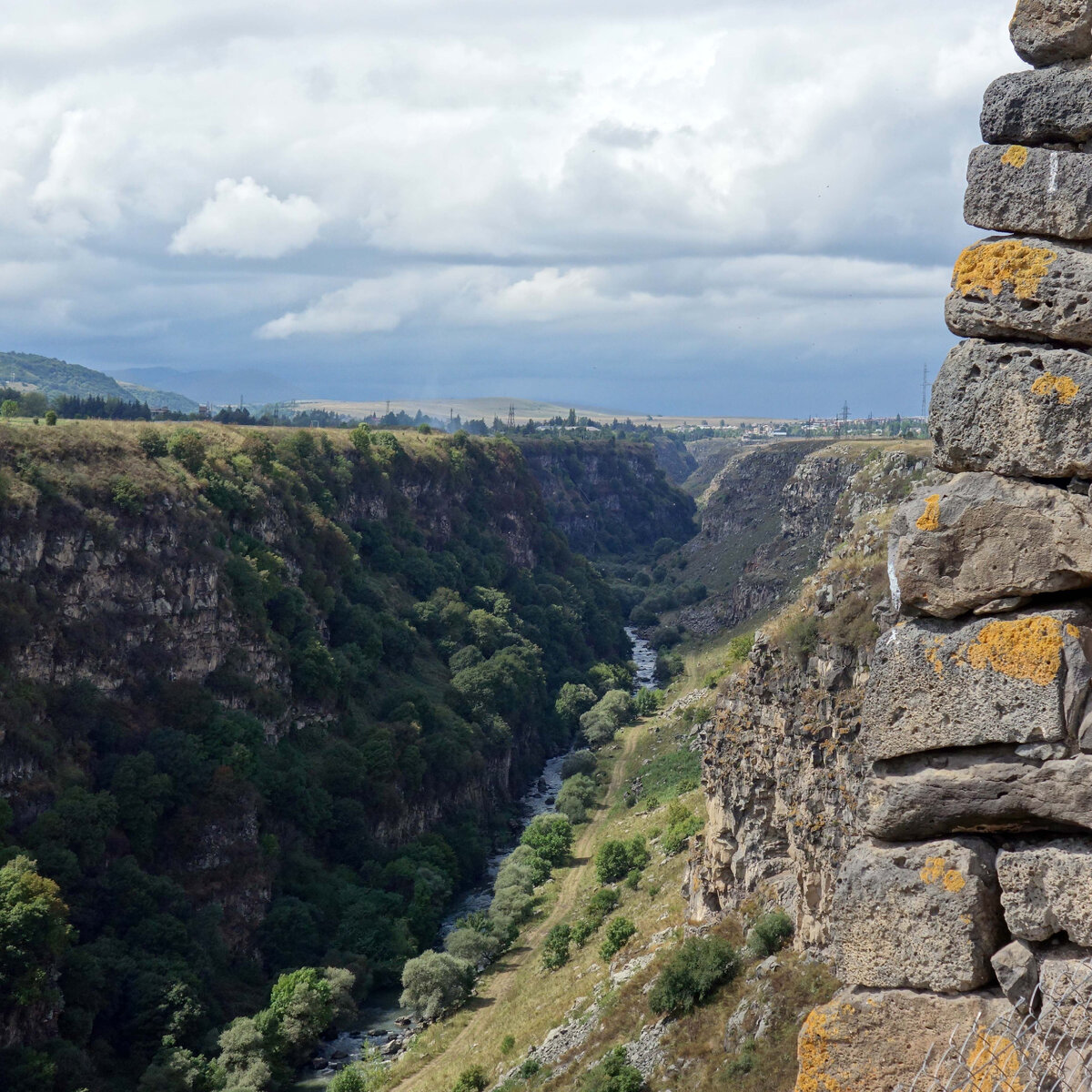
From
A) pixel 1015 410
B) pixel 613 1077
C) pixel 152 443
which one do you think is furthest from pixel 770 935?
pixel 152 443

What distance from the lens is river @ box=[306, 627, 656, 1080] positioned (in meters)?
55.4

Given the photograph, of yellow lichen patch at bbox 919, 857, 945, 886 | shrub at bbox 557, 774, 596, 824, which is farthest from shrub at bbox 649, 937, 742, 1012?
shrub at bbox 557, 774, 596, 824

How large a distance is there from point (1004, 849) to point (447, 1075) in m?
43.5

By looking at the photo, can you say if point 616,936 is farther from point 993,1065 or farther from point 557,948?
point 993,1065

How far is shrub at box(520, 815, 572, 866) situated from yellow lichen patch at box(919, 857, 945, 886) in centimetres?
6829

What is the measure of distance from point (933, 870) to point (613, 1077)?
1182 inches

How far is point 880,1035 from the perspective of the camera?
952 centimetres

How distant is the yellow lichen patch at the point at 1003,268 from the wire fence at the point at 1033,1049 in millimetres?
5574

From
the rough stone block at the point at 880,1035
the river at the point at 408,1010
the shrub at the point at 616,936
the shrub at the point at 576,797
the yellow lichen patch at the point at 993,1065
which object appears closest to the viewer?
the yellow lichen patch at the point at 993,1065

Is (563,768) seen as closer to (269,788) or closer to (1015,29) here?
(269,788)

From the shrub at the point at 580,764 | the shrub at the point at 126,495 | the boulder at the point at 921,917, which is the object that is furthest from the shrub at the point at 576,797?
the boulder at the point at 921,917

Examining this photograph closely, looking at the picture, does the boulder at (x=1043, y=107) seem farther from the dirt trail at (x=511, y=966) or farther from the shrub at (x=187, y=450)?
the shrub at (x=187, y=450)

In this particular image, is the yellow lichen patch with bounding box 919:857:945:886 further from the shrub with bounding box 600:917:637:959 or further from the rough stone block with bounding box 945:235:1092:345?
the shrub with bounding box 600:917:637:959

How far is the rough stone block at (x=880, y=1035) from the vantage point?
9.32 m
